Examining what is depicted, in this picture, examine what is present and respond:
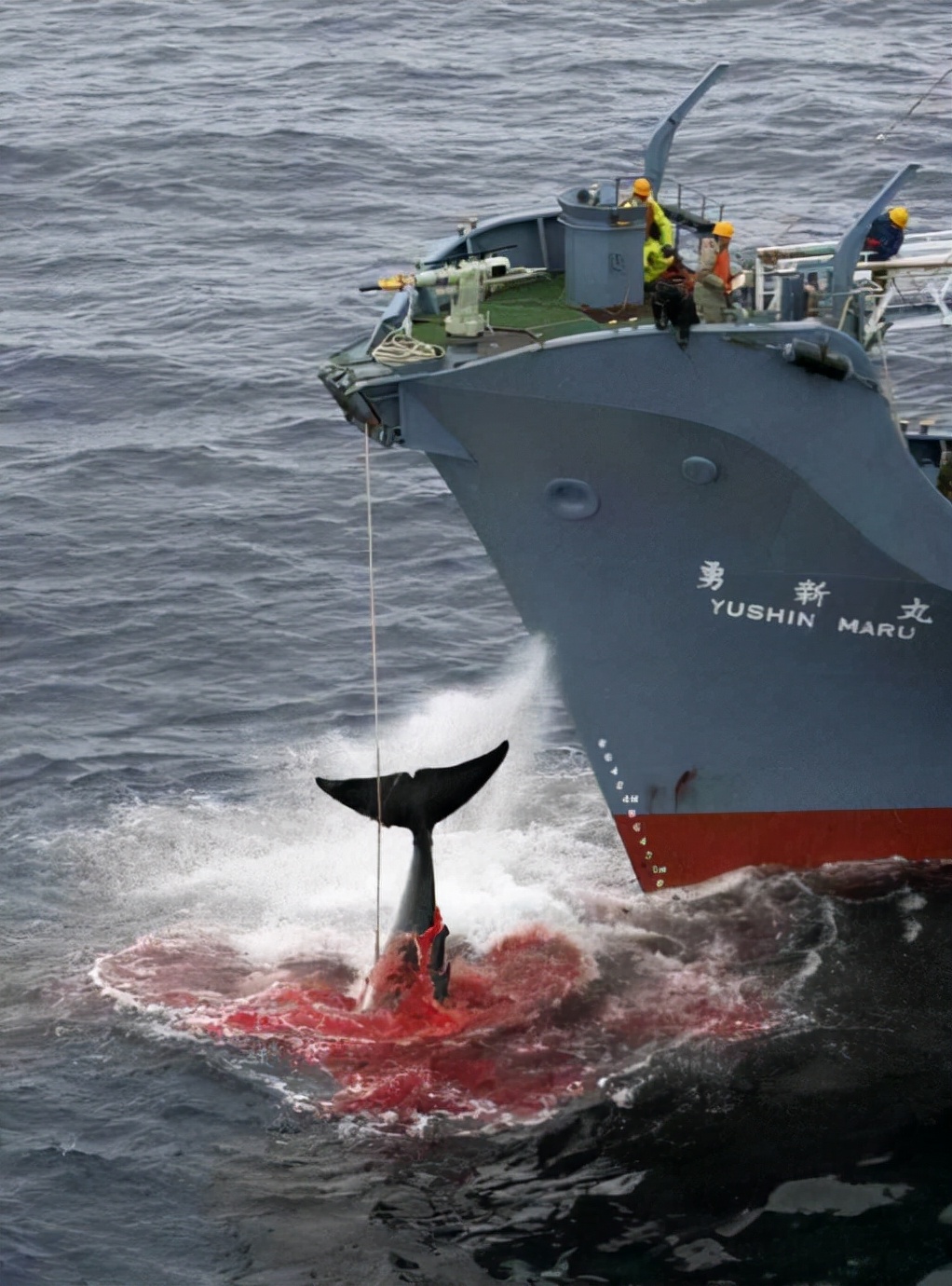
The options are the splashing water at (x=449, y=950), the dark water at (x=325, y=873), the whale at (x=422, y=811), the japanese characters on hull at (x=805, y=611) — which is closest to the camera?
the dark water at (x=325, y=873)

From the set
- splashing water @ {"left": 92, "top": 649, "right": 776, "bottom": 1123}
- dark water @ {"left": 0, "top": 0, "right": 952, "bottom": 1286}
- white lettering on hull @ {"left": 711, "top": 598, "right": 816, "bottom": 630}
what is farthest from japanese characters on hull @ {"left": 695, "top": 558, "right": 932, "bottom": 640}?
dark water @ {"left": 0, "top": 0, "right": 952, "bottom": 1286}

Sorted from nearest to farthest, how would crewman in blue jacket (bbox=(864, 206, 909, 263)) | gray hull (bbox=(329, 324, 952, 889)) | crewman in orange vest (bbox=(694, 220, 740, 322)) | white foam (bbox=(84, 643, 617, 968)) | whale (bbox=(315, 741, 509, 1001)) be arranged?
gray hull (bbox=(329, 324, 952, 889)), crewman in orange vest (bbox=(694, 220, 740, 322)), whale (bbox=(315, 741, 509, 1001)), crewman in blue jacket (bbox=(864, 206, 909, 263)), white foam (bbox=(84, 643, 617, 968))

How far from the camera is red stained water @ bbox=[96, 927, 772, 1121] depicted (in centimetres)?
2514

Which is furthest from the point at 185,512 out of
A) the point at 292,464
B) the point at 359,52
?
the point at 359,52

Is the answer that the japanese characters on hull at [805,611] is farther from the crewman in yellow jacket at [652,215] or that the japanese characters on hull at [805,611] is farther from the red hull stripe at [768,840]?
the crewman in yellow jacket at [652,215]

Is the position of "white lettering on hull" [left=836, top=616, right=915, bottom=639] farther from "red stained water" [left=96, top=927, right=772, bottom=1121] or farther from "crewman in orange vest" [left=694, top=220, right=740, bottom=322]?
"red stained water" [left=96, top=927, right=772, bottom=1121]

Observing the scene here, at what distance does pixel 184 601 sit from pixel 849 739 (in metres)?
15.2

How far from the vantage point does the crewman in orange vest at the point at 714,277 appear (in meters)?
25.3

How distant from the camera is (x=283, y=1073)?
25547 mm

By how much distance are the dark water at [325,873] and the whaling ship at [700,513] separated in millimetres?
1913

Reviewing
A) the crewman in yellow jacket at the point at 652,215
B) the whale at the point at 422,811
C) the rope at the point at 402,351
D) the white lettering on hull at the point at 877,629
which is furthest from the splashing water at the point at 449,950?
the crewman in yellow jacket at the point at 652,215

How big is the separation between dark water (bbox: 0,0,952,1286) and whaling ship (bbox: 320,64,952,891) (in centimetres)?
191

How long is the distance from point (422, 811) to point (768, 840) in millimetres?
5268

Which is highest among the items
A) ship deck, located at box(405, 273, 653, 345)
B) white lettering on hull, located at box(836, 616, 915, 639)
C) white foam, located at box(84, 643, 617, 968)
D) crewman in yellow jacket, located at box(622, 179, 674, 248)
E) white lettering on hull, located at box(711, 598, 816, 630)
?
crewman in yellow jacket, located at box(622, 179, 674, 248)
